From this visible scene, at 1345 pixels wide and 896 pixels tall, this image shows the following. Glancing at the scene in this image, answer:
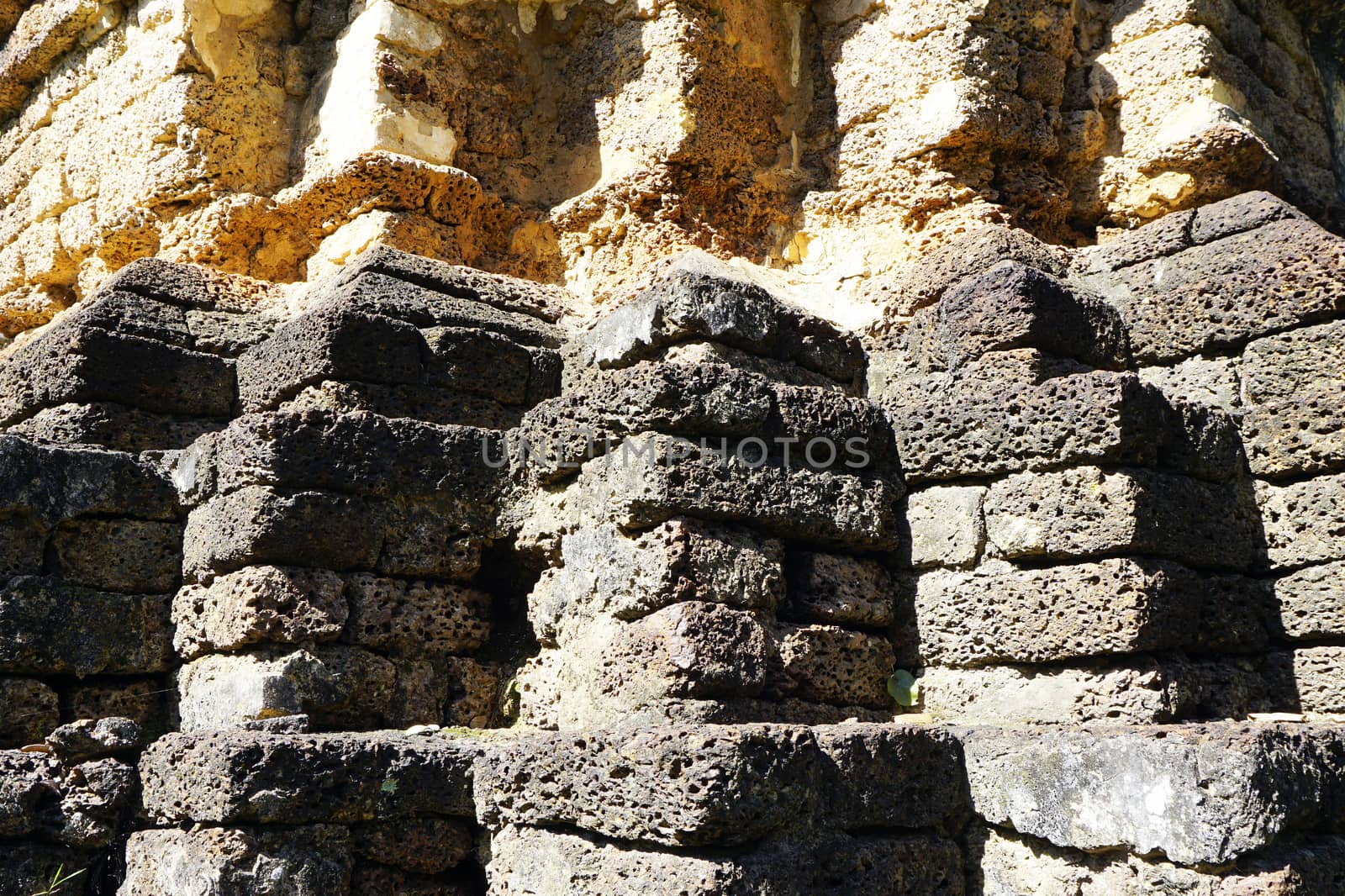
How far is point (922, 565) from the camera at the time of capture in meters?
5.09

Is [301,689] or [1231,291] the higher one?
[1231,291]

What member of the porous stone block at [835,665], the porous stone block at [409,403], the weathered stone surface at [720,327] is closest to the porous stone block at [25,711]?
the porous stone block at [409,403]

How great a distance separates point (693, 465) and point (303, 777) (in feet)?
5.77

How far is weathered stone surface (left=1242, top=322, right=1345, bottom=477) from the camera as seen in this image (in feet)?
16.7

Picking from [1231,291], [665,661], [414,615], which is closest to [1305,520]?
[1231,291]

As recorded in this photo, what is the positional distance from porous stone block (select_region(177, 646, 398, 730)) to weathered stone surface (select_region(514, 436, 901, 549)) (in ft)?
2.83

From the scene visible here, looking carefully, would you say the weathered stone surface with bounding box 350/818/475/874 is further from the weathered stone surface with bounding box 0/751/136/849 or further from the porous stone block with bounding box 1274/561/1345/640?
the porous stone block with bounding box 1274/561/1345/640

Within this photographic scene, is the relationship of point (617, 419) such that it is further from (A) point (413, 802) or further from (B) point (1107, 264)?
(B) point (1107, 264)

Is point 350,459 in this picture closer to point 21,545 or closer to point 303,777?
point 303,777

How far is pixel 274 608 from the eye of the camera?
16.1 feet

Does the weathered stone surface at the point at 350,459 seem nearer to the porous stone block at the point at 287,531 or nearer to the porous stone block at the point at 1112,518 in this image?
the porous stone block at the point at 287,531

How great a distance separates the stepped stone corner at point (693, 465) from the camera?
4172mm

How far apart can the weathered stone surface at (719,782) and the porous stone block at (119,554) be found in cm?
217

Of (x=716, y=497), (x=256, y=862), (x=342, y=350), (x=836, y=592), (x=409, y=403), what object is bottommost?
(x=256, y=862)
